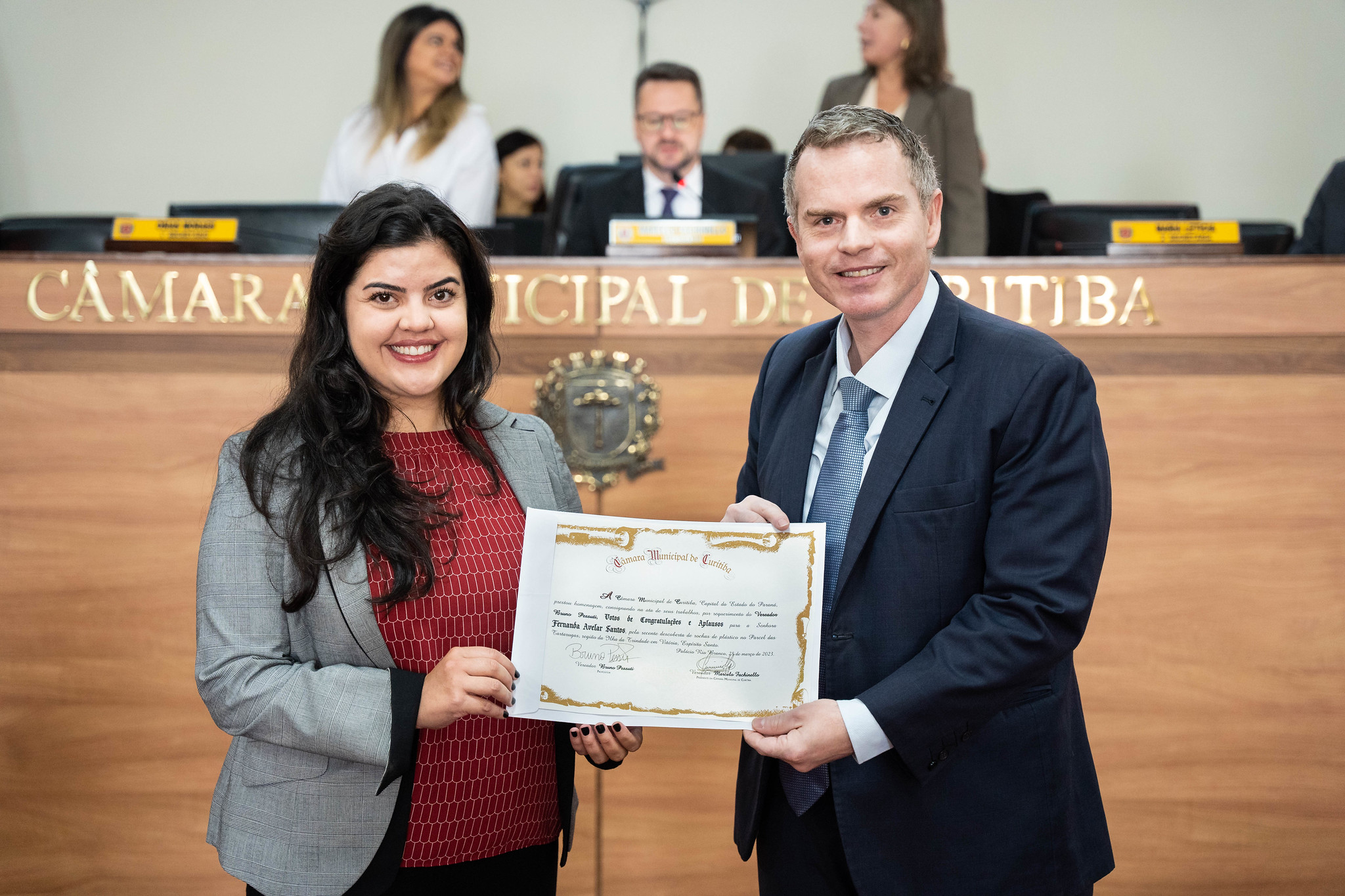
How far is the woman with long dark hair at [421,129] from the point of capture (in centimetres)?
368

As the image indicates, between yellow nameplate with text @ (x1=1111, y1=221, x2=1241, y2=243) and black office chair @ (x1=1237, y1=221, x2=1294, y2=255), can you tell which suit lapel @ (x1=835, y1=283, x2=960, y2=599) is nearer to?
yellow nameplate with text @ (x1=1111, y1=221, x2=1241, y2=243)

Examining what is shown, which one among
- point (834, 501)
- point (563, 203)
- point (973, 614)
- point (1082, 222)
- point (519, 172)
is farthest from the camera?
point (519, 172)

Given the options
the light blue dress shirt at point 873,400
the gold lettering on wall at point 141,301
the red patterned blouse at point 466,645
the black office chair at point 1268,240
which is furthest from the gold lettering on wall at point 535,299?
the black office chair at point 1268,240

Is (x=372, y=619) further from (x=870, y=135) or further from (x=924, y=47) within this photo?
(x=924, y=47)

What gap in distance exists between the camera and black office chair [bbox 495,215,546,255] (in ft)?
13.2

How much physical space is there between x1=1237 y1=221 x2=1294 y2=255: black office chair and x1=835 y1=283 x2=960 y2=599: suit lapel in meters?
2.30

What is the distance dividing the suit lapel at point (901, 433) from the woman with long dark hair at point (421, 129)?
2.71 meters

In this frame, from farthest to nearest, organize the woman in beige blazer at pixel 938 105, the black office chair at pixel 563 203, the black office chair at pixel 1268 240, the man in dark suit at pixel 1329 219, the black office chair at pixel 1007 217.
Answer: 1. the black office chair at pixel 1007 217
2. the woman in beige blazer at pixel 938 105
3. the black office chair at pixel 563 203
4. the man in dark suit at pixel 1329 219
5. the black office chair at pixel 1268 240

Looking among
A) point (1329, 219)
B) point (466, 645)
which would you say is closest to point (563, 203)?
point (466, 645)

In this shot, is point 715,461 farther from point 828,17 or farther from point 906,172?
point 828,17

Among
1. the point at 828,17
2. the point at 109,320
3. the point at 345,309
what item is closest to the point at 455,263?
the point at 345,309

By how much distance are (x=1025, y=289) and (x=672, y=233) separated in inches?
34.7

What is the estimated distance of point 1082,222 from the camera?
2736mm

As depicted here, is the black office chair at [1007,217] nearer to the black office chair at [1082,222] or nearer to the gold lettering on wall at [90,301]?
the black office chair at [1082,222]
